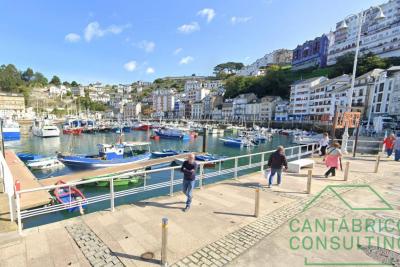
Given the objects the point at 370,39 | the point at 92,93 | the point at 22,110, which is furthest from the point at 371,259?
the point at 92,93

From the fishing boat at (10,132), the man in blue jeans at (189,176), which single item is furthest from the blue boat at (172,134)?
the man in blue jeans at (189,176)

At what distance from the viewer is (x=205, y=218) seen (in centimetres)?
589

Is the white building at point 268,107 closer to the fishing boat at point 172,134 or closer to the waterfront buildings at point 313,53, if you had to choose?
the waterfront buildings at point 313,53

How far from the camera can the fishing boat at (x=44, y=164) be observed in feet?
73.6

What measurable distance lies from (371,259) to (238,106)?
10360cm

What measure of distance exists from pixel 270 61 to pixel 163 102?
8866 cm

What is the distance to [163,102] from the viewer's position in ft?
485

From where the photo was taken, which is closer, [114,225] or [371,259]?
[371,259]

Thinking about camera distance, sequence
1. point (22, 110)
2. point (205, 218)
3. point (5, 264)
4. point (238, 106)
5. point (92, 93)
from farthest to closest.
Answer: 1. point (92, 93)
2. point (22, 110)
3. point (238, 106)
4. point (205, 218)
5. point (5, 264)

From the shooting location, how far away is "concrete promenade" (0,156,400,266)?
4.11 metres

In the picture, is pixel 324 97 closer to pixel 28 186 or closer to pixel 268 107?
pixel 268 107

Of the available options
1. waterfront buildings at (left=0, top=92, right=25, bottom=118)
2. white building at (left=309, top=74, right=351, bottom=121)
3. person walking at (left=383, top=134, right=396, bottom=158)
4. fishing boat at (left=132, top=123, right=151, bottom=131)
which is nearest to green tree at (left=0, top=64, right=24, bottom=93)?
waterfront buildings at (left=0, top=92, right=25, bottom=118)

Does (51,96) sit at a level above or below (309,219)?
above

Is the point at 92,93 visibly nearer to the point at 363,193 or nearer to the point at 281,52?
the point at 281,52
